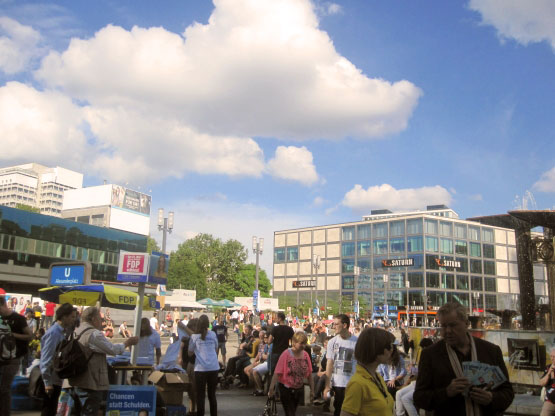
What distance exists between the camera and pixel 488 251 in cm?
8581

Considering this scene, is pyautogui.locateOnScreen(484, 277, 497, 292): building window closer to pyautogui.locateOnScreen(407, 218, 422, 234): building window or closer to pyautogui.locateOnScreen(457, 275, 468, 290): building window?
pyautogui.locateOnScreen(457, 275, 468, 290): building window

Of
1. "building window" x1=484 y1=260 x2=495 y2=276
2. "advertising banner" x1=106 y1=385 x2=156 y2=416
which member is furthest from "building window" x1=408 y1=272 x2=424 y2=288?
"advertising banner" x1=106 y1=385 x2=156 y2=416

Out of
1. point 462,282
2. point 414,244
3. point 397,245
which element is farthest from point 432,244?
point 462,282

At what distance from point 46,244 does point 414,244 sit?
53.7m

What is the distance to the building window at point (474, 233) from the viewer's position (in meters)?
85.1

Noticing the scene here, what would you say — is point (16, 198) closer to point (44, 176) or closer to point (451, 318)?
point (44, 176)

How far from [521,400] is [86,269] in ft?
29.8

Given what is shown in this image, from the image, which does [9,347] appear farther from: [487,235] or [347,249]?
[487,235]

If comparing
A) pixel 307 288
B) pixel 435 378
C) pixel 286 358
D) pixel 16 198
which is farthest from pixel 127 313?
pixel 16 198

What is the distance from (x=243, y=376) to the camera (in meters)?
13.6

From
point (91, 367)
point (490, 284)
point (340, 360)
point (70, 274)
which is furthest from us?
point (490, 284)

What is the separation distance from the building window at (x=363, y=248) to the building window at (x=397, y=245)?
420cm

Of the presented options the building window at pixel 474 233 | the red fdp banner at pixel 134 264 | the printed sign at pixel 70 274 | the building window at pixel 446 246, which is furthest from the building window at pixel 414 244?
the red fdp banner at pixel 134 264

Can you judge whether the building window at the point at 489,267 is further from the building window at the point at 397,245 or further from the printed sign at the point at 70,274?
the printed sign at the point at 70,274
